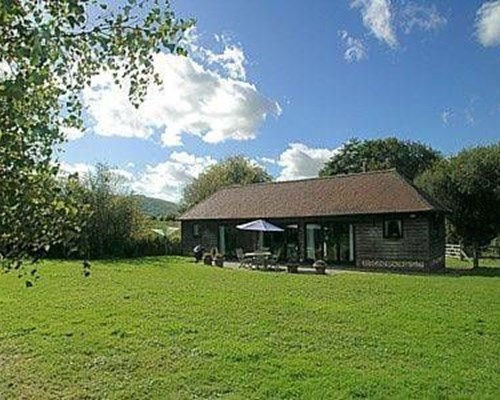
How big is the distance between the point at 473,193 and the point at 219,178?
1535 inches

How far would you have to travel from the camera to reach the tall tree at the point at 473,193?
3262 centimetres

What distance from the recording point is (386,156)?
71.8 m

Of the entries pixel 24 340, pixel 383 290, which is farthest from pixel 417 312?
pixel 24 340

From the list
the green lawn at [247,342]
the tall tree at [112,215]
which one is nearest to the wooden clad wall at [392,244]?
the green lawn at [247,342]

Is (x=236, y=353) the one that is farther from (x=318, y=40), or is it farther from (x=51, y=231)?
(x=318, y=40)

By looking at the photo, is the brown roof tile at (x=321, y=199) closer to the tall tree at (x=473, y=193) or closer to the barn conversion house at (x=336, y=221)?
the barn conversion house at (x=336, y=221)

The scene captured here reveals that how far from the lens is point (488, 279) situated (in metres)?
21.8

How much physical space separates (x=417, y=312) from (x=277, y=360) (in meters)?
5.71

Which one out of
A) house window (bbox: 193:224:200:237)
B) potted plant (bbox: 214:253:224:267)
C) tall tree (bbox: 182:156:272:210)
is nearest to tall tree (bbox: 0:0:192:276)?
potted plant (bbox: 214:253:224:267)

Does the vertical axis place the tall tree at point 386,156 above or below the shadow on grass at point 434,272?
above

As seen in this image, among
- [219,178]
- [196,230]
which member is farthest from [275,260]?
[219,178]

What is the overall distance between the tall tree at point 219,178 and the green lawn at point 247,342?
49.8 meters

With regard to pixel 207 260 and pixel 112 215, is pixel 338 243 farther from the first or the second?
pixel 112 215

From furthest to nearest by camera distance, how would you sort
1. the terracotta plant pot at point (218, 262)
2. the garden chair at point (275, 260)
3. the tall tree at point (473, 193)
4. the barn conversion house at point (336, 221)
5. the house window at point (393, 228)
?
the tall tree at point (473, 193), the terracotta plant pot at point (218, 262), the garden chair at point (275, 260), the house window at point (393, 228), the barn conversion house at point (336, 221)
